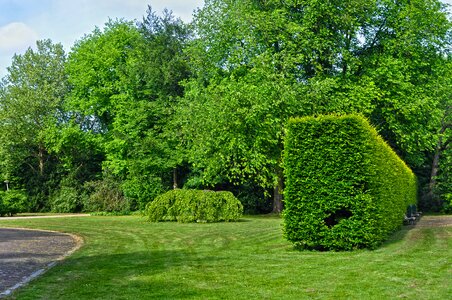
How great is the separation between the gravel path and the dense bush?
18425 mm

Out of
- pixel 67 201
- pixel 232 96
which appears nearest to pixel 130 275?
pixel 232 96

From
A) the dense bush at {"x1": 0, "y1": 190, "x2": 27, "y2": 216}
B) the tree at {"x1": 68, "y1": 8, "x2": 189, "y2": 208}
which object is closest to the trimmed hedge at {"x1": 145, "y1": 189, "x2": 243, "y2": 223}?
the tree at {"x1": 68, "y1": 8, "x2": 189, "y2": 208}

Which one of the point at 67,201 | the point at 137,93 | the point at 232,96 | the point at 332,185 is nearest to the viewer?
the point at 332,185

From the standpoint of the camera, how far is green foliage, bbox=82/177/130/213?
36269mm

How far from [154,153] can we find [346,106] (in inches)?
593

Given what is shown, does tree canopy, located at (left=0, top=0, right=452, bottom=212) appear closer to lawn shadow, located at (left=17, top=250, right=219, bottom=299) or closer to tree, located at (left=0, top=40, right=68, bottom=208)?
tree, located at (left=0, top=40, right=68, bottom=208)

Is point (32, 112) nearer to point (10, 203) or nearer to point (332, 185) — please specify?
point (10, 203)

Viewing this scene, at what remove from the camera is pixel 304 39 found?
27.0 m

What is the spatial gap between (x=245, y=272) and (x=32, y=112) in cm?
3909

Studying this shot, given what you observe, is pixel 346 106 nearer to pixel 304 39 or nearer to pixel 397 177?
pixel 304 39

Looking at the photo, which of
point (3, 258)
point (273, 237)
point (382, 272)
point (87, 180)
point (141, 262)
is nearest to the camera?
point (382, 272)

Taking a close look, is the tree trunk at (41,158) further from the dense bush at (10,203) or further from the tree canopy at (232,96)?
the dense bush at (10,203)

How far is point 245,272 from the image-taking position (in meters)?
9.11

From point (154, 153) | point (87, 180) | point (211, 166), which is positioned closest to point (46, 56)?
point (87, 180)
